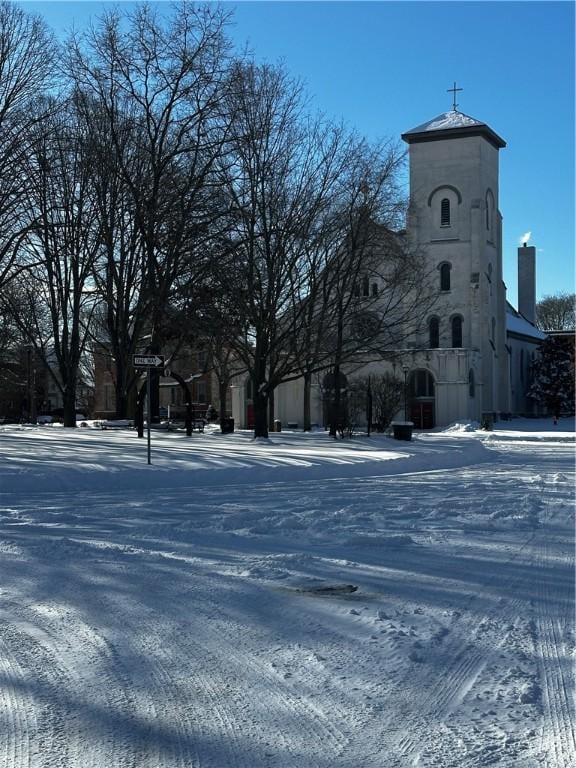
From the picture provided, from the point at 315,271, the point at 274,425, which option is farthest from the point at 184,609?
the point at 274,425

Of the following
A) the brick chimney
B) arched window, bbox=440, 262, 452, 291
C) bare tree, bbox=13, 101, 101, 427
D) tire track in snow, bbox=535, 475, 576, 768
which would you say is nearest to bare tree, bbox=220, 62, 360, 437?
bare tree, bbox=13, 101, 101, 427

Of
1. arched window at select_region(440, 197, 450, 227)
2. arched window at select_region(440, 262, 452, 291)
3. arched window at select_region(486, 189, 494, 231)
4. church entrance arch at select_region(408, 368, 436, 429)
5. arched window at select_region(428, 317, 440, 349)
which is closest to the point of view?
church entrance arch at select_region(408, 368, 436, 429)

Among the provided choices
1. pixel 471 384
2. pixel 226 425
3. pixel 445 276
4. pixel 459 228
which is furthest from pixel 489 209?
pixel 226 425

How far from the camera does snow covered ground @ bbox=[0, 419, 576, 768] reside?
188 inches

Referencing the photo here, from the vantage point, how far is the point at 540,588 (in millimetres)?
8453

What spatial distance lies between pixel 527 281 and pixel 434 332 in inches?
1295

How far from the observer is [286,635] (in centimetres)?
677

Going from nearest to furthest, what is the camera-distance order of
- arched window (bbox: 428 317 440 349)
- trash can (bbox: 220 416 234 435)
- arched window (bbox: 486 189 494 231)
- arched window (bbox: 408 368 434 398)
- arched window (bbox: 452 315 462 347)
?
trash can (bbox: 220 416 234 435), arched window (bbox: 408 368 434 398), arched window (bbox: 428 317 440 349), arched window (bbox: 452 315 462 347), arched window (bbox: 486 189 494 231)

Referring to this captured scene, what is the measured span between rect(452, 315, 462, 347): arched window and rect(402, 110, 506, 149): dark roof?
553 inches

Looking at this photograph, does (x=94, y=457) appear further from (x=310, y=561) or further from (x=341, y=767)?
(x=341, y=767)

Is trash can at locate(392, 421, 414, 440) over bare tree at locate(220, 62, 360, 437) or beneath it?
beneath

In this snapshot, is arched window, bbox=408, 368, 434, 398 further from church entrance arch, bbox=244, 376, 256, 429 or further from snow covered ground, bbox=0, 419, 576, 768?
snow covered ground, bbox=0, 419, 576, 768

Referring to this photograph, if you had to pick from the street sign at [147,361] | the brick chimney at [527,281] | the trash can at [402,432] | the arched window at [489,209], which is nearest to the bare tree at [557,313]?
the brick chimney at [527,281]

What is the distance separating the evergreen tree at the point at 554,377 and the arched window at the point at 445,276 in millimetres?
16436
